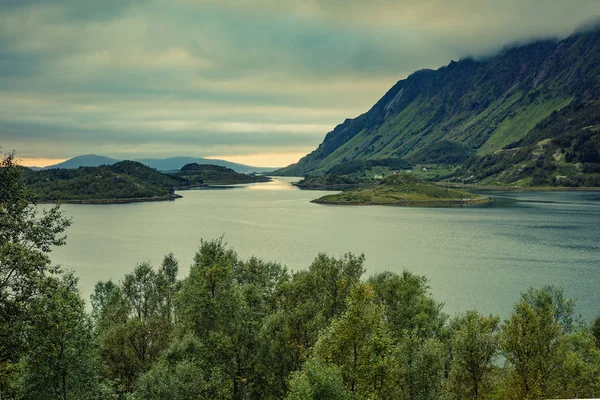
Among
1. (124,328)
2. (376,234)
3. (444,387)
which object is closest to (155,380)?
(124,328)

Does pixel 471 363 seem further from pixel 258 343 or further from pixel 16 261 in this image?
pixel 16 261

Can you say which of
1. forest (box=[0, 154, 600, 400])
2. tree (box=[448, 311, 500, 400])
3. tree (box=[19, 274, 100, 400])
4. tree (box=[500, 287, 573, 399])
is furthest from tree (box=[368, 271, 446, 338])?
tree (box=[19, 274, 100, 400])

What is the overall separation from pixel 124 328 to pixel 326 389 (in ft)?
100

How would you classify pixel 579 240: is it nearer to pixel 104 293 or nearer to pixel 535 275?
pixel 535 275

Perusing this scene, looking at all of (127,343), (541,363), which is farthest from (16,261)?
(541,363)

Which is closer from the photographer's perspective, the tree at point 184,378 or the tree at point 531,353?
the tree at point 184,378

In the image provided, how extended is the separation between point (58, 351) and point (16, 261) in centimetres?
743

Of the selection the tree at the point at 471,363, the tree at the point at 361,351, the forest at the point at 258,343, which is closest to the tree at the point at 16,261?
the forest at the point at 258,343

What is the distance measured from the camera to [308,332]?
46250 mm

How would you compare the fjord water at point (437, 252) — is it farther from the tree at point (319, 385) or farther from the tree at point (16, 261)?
the tree at point (319, 385)

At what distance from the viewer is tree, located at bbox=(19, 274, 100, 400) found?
27391 mm

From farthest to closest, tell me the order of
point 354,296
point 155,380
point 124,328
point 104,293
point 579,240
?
1. point 579,240
2. point 104,293
3. point 124,328
4. point 155,380
5. point 354,296

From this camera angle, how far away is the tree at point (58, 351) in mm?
27391

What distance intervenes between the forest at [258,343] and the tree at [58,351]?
78 millimetres
